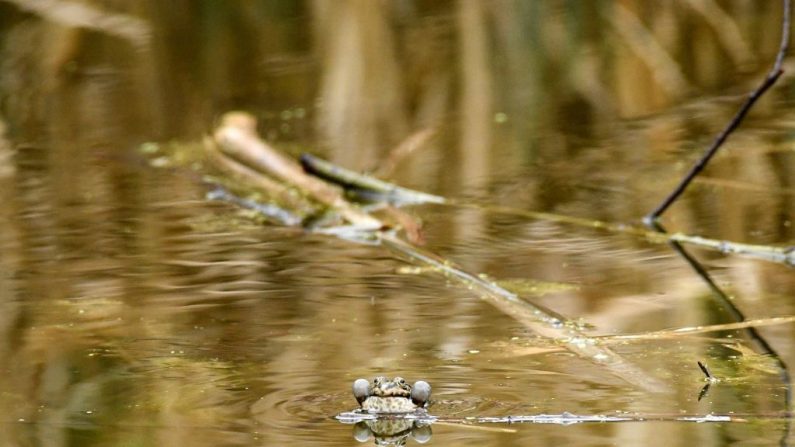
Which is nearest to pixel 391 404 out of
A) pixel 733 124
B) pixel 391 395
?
pixel 391 395

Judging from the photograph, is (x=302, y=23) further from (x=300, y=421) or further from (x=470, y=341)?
(x=300, y=421)

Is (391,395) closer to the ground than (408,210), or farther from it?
farther from it

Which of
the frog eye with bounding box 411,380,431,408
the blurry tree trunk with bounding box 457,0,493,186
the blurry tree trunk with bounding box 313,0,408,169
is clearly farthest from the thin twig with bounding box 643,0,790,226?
the frog eye with bounding box 411,380,431,408

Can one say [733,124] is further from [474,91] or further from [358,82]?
[358,82]

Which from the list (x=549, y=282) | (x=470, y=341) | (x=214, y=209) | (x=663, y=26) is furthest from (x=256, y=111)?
(x=470, y=341)

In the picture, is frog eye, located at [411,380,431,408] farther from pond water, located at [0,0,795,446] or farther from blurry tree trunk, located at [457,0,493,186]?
blurry tree trunk, located at [457,0,493,186]

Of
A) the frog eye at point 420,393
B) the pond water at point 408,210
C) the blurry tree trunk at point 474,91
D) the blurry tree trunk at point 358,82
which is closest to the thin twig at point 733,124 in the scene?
the pond water at point 408,210

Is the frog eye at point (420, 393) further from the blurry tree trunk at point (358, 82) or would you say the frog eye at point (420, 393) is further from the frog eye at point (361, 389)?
the blurry tree trunk at point (358, 82)
